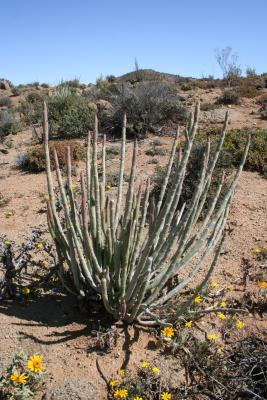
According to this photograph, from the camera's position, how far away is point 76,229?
9.28ft

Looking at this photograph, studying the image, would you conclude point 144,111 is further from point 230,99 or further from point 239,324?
point 239,324

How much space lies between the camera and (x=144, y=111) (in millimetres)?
9273

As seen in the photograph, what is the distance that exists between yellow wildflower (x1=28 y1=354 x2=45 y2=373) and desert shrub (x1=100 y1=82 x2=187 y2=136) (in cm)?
677

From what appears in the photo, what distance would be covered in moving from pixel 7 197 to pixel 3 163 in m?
2.31

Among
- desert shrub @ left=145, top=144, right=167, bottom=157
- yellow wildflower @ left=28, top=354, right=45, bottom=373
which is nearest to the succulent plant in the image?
yellow wildflower @ left=28, top=354, right=45, bottom=373

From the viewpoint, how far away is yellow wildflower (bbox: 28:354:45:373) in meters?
2.39

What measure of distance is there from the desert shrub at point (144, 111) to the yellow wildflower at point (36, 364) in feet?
22.2

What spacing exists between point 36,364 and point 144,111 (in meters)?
7.55

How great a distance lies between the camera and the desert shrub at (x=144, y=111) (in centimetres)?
912

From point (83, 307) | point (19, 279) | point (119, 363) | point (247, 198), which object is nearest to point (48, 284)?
point (19, 279)

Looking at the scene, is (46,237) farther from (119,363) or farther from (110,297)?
(119,363)

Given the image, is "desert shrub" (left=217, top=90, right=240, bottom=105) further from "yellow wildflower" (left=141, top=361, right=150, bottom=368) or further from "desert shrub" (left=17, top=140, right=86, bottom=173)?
"yellow wildflower" (left=141, top=361, right=150, bottom=368)

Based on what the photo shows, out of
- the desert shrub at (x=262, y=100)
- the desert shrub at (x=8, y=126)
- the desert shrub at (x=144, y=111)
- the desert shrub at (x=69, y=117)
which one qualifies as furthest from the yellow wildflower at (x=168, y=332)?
the desert shrub at (x=262, y=100)

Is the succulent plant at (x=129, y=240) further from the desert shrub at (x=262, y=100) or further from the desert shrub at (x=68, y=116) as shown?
the desert shrub at (x=262, y=100)
